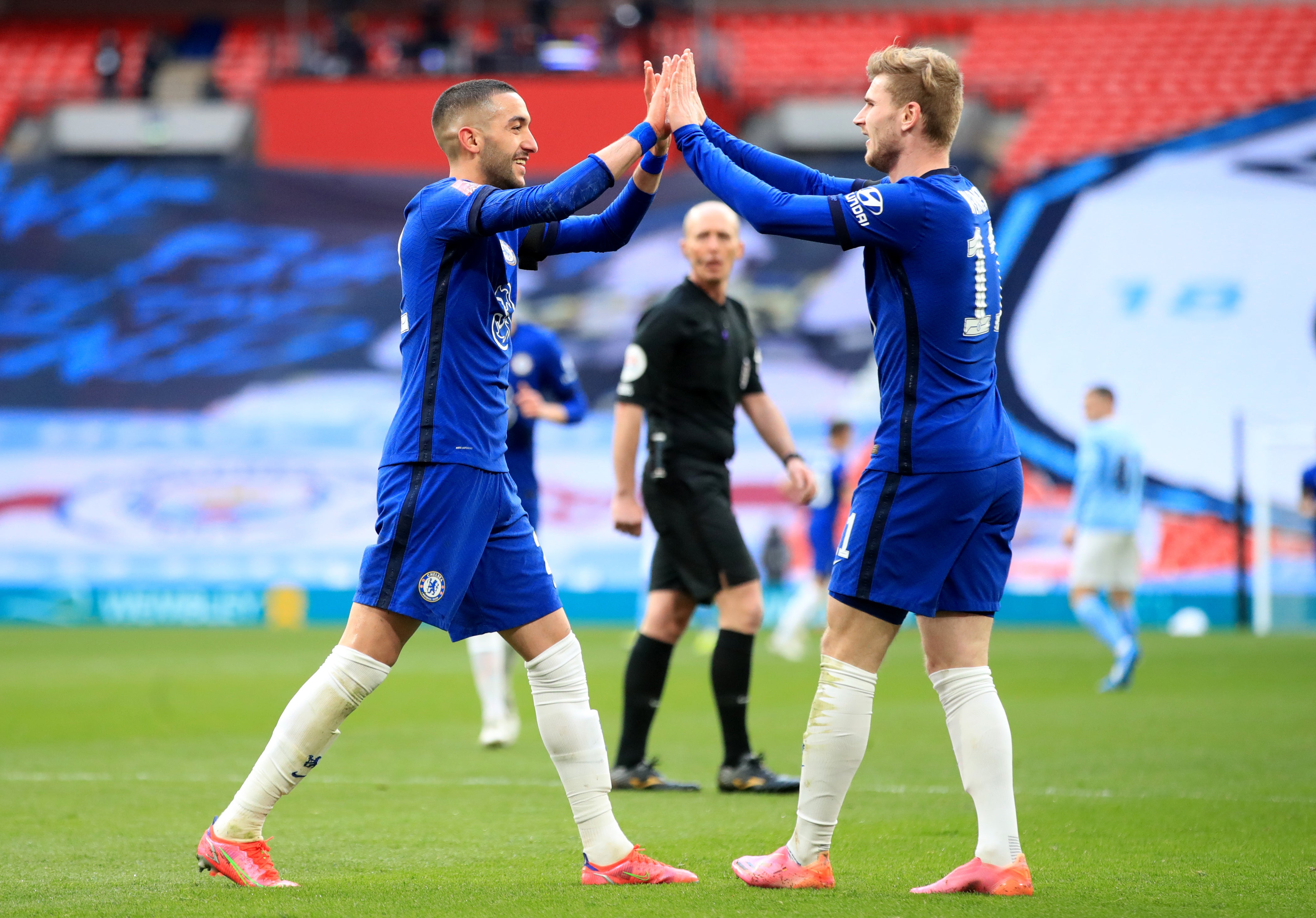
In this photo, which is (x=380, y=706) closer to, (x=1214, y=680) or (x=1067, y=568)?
(x=1214, y=680)

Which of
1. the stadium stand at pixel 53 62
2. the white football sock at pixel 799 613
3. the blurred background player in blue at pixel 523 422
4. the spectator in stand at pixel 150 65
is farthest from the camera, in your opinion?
the stadium stand at pixel 53 62

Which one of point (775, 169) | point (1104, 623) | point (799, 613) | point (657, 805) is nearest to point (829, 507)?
point (799, 613)

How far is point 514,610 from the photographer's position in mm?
4090

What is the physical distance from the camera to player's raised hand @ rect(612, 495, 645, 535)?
6.28 meters

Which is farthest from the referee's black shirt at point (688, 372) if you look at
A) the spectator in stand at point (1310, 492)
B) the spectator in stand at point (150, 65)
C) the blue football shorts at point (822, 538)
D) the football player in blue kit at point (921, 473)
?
the spectator in stand at point (150, 65)

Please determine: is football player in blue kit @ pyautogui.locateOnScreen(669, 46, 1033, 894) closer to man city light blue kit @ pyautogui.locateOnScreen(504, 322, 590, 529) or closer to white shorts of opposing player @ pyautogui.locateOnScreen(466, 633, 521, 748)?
white shorts of opposing player @ pyautogui.locateOnScreen(466, 633, 521, 748)

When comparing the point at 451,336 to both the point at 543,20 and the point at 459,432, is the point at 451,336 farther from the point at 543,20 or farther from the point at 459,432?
the point at 543,20

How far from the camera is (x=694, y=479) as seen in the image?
251 inches

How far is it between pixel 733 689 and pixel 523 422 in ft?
7.46

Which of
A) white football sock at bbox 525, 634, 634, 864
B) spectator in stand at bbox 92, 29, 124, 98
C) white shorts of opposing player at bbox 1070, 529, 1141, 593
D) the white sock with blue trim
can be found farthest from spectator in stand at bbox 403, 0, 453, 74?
white football sock at bbox 525, 634, 634, 864

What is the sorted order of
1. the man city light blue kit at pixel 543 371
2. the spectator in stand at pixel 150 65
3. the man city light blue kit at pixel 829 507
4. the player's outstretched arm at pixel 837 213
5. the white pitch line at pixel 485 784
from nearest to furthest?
the player's outstretched arm at pixel 837 213 < the white pitch line at pixel 485 784 < the man city light blue kit at pixel 543 371 < the man city light blue kit at pixel 829 507 < the spectator in stand at pixel 150 65

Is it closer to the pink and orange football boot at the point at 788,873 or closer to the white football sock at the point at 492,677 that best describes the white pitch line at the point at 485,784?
the white football sock at the point at 492,677

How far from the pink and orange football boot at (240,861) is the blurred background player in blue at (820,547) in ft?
34.3

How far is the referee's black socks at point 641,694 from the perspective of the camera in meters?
6.39
